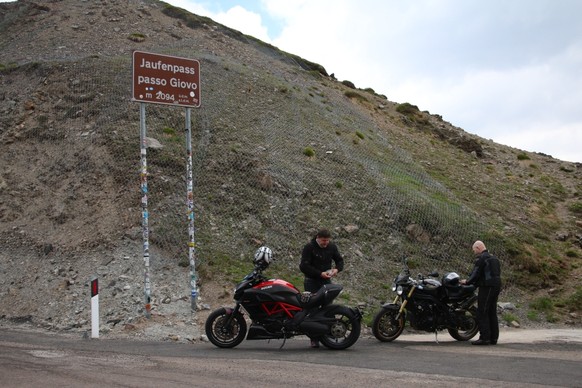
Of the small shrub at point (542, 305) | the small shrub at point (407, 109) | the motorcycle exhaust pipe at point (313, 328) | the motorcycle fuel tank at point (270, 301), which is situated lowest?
the small shrub at point (542, 305)

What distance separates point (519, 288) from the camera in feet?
50.9

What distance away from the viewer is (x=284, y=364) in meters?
7.21

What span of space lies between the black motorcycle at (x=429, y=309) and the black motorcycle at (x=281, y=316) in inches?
44.1

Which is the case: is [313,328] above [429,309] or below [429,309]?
below

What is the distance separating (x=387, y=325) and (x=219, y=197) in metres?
8.10

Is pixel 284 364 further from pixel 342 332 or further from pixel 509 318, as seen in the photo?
pixel 509 318

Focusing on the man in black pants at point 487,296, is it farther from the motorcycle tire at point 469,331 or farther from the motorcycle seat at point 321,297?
the motorcycle seat at point 321,297

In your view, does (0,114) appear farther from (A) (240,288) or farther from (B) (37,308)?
(A) (240,288)

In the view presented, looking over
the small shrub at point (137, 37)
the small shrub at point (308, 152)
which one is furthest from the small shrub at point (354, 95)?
the small shrub at point (308, 152)

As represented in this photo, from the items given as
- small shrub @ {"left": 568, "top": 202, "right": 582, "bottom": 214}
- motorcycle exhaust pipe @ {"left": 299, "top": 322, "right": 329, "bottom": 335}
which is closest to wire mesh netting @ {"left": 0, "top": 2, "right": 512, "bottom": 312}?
motorcycle exhaust pipe @ {"left": 299, "top": 322, "right": 329, "bottom": 335}

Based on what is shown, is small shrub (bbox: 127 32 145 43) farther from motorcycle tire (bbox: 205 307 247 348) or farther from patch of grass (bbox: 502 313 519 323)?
motorcycle tire (bbox: 205 307 247 348)

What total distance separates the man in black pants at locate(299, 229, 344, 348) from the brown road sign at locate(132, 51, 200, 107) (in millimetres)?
5751

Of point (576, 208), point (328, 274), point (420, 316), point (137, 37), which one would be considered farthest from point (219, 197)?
point (576, 208)

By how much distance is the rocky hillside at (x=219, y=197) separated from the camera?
1373 cm
